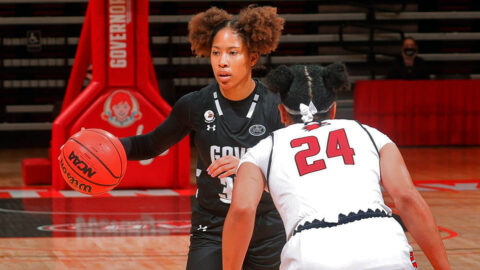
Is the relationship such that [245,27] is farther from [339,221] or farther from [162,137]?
[339,221]

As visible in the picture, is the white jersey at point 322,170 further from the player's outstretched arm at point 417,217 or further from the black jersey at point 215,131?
the black jersey at point 215,131

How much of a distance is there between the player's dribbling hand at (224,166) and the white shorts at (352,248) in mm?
1009

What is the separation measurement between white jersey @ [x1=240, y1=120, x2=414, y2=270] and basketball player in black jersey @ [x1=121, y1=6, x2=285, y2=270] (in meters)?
1.02

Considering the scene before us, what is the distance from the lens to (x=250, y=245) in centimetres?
365

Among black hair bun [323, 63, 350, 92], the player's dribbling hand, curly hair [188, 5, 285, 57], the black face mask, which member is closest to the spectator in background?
the black face mask

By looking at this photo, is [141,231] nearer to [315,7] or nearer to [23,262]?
[23,262]

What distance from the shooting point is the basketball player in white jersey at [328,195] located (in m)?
2.48

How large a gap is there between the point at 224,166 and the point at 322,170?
3.36ft

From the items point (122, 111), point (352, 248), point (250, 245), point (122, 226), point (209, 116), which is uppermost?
point (209, 116)

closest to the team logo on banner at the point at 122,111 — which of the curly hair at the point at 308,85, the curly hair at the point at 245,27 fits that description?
the curly hair at the point at 245,27

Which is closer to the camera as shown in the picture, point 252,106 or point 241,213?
point 241,213

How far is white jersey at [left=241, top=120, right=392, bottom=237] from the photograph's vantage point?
253 cm

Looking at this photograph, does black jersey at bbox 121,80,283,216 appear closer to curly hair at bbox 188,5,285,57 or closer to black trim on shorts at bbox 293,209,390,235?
curly hair at bbox 188,5,285,57

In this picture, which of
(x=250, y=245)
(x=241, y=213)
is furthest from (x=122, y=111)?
(x=241, y=213)
